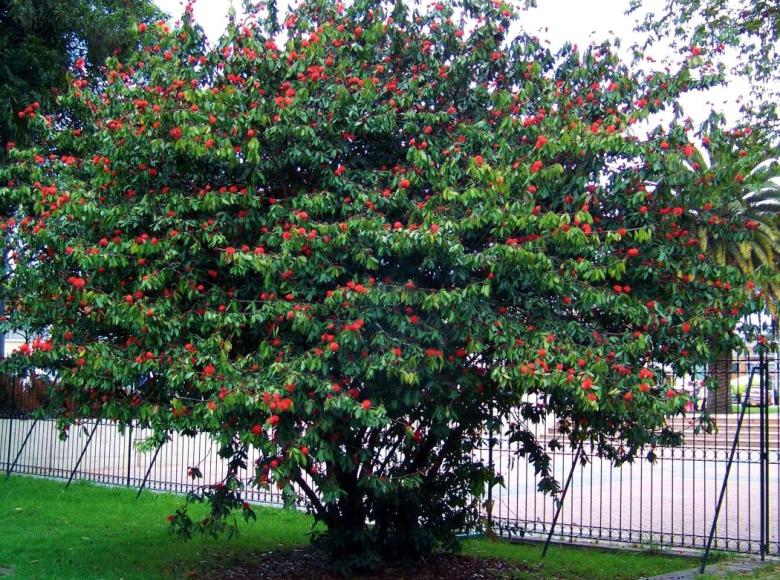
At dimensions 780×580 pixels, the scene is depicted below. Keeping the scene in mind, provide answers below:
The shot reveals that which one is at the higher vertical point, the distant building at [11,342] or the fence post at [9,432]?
the distant building at [11,342]

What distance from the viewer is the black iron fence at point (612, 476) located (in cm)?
1001

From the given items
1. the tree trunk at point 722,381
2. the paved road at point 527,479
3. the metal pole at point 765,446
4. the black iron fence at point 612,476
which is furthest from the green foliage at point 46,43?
the metal pole at point 765,446

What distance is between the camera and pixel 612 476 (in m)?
16.7

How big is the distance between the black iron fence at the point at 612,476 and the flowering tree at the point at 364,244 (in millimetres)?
1552

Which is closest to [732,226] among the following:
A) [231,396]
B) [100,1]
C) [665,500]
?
[231,396]

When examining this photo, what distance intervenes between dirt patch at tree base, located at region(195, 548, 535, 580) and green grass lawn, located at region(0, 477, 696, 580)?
0.83 feet

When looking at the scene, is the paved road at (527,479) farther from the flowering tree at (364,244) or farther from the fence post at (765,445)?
the flowering tree at (364,244)

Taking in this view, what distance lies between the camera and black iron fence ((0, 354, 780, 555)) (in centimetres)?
1001

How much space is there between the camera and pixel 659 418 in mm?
6922

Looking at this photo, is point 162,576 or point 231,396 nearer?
point 231,396

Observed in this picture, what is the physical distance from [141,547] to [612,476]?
9.63 m

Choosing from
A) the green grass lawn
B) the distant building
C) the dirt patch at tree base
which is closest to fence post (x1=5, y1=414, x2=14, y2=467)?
A: the distant building

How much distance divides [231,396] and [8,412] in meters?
13.8

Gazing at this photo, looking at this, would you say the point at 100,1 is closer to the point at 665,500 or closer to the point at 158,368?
the point at 158,368
